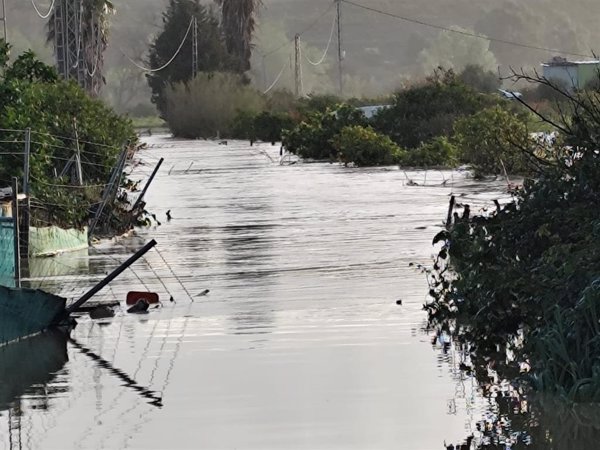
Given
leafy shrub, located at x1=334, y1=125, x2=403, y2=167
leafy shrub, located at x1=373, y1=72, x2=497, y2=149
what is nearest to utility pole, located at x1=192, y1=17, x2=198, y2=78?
leafy shrub, located at x1=373, y1=72, x2=497, y2=149

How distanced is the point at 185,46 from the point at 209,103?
576 inches

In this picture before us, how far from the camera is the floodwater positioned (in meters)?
12.6

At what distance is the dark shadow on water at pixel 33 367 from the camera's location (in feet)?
47.4

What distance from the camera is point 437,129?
217 ft

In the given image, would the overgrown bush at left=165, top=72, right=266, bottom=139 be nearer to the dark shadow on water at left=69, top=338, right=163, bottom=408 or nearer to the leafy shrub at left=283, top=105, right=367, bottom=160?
the leafy shrub at left=283, top=105, right=367, bottom=160

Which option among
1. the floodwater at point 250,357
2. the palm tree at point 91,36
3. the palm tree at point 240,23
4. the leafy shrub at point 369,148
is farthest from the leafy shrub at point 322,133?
the palm tree at point 240,23

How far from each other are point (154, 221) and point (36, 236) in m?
8.80

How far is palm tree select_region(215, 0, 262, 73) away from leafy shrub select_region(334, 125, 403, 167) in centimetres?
5521

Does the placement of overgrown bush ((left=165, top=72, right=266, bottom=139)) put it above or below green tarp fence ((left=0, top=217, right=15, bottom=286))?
below

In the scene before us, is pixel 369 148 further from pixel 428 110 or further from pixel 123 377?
pixel 123 377

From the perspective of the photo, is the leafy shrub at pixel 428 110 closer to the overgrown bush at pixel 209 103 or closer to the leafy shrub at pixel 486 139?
the leafy shrub at pixel 486 139

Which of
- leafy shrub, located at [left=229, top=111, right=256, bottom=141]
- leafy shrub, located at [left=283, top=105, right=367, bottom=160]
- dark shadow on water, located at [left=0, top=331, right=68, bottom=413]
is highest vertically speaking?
dark shadow on water, located at [left=0, top=331, right=68, bottom=413]

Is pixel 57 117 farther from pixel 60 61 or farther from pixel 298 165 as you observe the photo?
pixel 60 61

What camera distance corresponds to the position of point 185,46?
121312 mm
